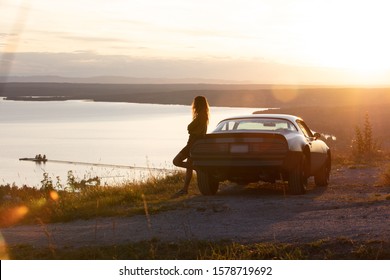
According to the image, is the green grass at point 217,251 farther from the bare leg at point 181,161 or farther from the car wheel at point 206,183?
the bare leg at point 181,161

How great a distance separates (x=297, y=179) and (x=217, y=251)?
17.0 feet

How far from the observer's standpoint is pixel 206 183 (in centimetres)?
1285

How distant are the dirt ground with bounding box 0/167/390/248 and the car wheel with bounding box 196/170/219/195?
0.58ft

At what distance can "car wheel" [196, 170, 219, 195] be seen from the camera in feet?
41.9

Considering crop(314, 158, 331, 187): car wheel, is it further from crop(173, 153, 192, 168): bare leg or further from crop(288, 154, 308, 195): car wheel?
crop(173, 153, 192, 168): bare leg

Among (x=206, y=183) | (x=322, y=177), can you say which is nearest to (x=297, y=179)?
(x=206, y=183)

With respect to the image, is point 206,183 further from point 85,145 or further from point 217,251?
point 85,145

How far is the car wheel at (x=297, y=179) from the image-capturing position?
484 inches

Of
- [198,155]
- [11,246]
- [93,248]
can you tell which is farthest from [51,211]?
[93,248]

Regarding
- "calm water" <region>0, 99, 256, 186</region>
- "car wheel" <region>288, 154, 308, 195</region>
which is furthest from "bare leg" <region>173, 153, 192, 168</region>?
"calm water" <region>0, 99, 256, 186</region>

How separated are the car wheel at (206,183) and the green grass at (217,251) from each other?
4636mm
